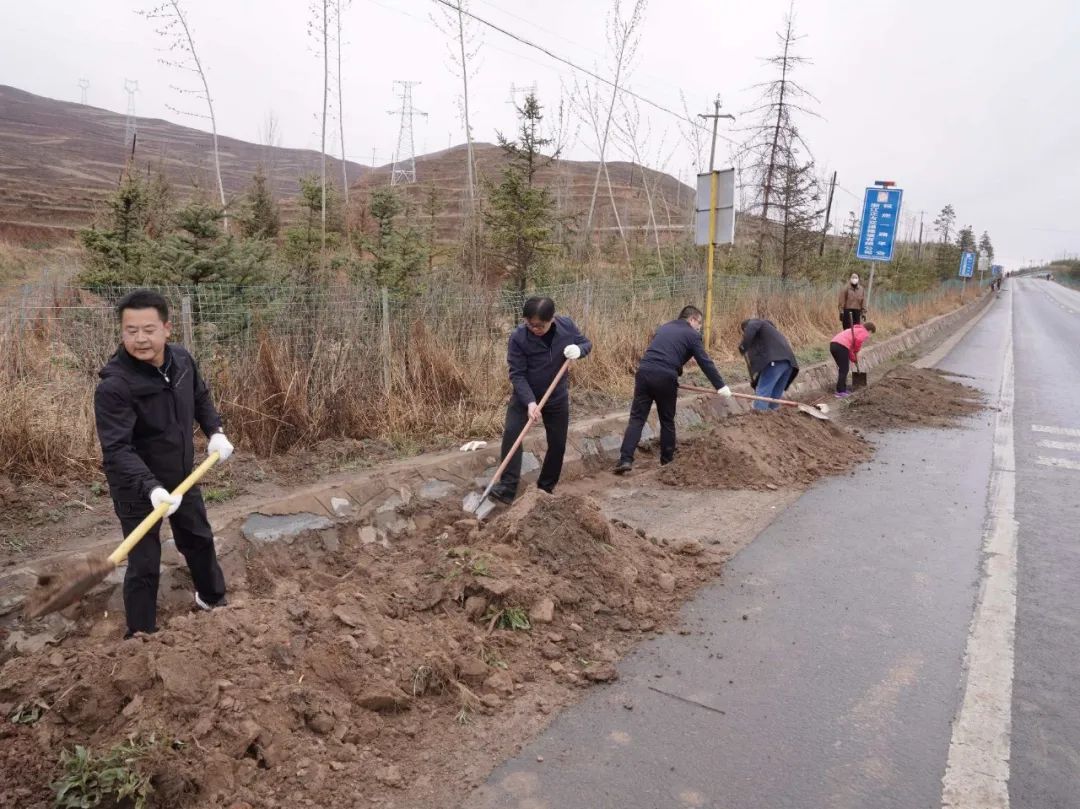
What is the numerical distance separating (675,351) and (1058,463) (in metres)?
4.24

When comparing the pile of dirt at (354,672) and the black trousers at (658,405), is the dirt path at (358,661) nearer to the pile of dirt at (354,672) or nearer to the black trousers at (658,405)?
the pile of dirt at (354,672)

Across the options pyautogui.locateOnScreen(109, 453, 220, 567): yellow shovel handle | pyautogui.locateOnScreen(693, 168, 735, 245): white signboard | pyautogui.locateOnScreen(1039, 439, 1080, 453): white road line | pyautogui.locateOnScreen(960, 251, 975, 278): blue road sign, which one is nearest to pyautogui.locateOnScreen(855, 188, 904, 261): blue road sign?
pyautogui.locateOnScreen(693, 168, 735, 245): white signboard

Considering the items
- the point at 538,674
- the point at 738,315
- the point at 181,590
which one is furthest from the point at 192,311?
the point at 738,315

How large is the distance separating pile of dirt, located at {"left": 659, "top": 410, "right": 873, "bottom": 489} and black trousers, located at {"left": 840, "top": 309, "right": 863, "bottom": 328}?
27.9 ft

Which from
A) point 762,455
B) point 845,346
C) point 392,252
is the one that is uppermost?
point 392,252

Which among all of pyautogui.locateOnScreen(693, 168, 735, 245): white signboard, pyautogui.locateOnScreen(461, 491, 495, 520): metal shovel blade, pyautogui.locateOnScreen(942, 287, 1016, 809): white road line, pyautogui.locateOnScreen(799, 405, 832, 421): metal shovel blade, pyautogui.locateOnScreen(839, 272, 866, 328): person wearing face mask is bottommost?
pyautogui.locateOnScreen(461, 491, 495, 520): metal shovel blade

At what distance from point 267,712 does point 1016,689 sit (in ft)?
10.6

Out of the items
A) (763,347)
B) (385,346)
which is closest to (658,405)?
(763,347)

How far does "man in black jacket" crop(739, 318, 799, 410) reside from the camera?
356 inches

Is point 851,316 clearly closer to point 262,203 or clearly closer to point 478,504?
point 478,504

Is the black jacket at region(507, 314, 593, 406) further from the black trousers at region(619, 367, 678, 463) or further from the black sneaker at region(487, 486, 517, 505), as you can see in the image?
the black trousers at region(619, 367, 678, 463)

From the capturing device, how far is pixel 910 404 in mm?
10250

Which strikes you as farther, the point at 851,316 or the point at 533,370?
the point at 851,316

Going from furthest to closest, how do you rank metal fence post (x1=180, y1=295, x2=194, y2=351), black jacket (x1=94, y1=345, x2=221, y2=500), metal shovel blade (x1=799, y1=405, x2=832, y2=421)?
1. metal shovel blade (x1=799, y1=405, x2=832, y2=421)
2. metal fence post (x1=180, y1=295, x2=194, y2=351)
3. black jacket (x1=94, y1=345, x2=221, y2=500)
